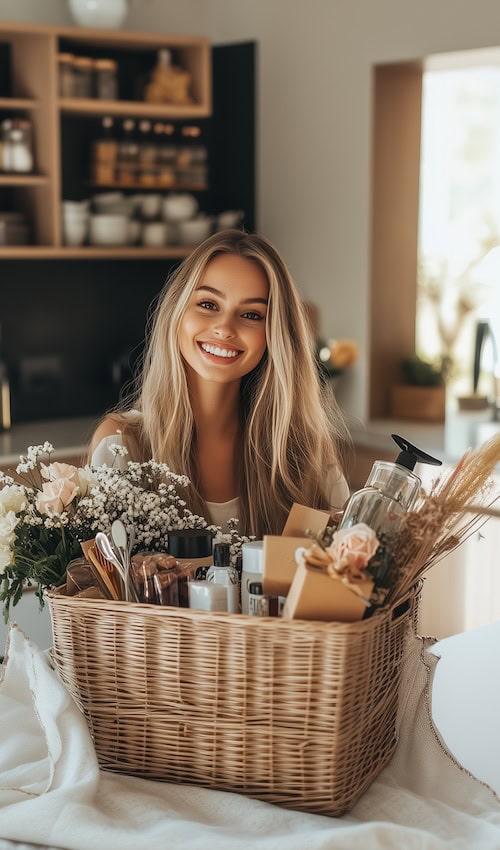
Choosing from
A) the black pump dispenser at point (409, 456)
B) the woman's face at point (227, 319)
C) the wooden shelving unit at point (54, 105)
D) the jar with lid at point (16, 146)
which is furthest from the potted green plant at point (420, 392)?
the black pump dispenser at point (409, 456)

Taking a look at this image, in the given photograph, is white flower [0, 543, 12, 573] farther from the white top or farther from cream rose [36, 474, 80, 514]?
the white top

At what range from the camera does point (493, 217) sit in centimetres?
523

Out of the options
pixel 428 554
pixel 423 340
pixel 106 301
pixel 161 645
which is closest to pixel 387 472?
pixel 428 554

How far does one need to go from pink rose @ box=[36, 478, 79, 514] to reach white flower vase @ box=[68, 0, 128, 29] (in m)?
2.98

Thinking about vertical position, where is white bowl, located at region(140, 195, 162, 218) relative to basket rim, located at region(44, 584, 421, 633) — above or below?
above

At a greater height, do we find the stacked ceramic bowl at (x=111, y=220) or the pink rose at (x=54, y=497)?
the stacked ceramic bowl at (x=111, y=220)

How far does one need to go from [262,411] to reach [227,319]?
199mm

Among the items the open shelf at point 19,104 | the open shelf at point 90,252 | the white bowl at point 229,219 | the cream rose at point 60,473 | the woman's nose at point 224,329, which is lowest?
the cream rose at point 60,473

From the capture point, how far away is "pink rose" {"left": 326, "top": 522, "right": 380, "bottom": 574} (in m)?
0.98

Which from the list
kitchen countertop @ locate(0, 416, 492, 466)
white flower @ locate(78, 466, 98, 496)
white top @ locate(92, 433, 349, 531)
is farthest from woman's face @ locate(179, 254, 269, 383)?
kitchen countertop @ locate(0, 416, 492, 466)

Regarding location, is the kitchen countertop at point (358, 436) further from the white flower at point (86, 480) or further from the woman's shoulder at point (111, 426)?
the white flower at point (86, 480)

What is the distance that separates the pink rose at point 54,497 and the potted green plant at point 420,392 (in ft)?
9.49

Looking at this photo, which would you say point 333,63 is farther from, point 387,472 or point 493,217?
point 387,472

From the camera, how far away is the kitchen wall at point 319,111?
3.71 m
